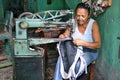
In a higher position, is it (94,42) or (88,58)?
(94,42)

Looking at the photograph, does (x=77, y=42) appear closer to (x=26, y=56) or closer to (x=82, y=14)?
(x=82, y=14)

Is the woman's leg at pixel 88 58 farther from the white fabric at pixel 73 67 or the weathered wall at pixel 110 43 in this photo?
the weathered wall at pixel 110 43

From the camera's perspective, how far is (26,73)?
1.85 m

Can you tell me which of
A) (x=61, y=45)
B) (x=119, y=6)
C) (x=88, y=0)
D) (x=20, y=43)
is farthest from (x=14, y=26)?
(x=88, y=0)

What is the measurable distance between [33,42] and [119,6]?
43.8 inches

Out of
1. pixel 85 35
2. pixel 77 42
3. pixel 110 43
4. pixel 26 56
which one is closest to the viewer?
pixel 26 56

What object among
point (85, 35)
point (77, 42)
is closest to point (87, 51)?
point (85, 35)

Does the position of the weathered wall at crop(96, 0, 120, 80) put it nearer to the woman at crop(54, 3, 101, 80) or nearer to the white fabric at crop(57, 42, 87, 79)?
the woman at crop(54, 3, 101, 80)

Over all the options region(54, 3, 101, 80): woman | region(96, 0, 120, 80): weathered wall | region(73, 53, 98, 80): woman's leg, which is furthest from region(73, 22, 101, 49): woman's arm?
region(96, 0, 120, 80): weathered wall

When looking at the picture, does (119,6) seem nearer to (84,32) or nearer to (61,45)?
(84,32)

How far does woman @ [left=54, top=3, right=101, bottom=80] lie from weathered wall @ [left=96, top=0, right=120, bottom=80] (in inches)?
12.5

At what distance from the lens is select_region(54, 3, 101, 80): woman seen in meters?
2.26

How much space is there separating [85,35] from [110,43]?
55cm

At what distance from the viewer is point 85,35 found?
2406mm
